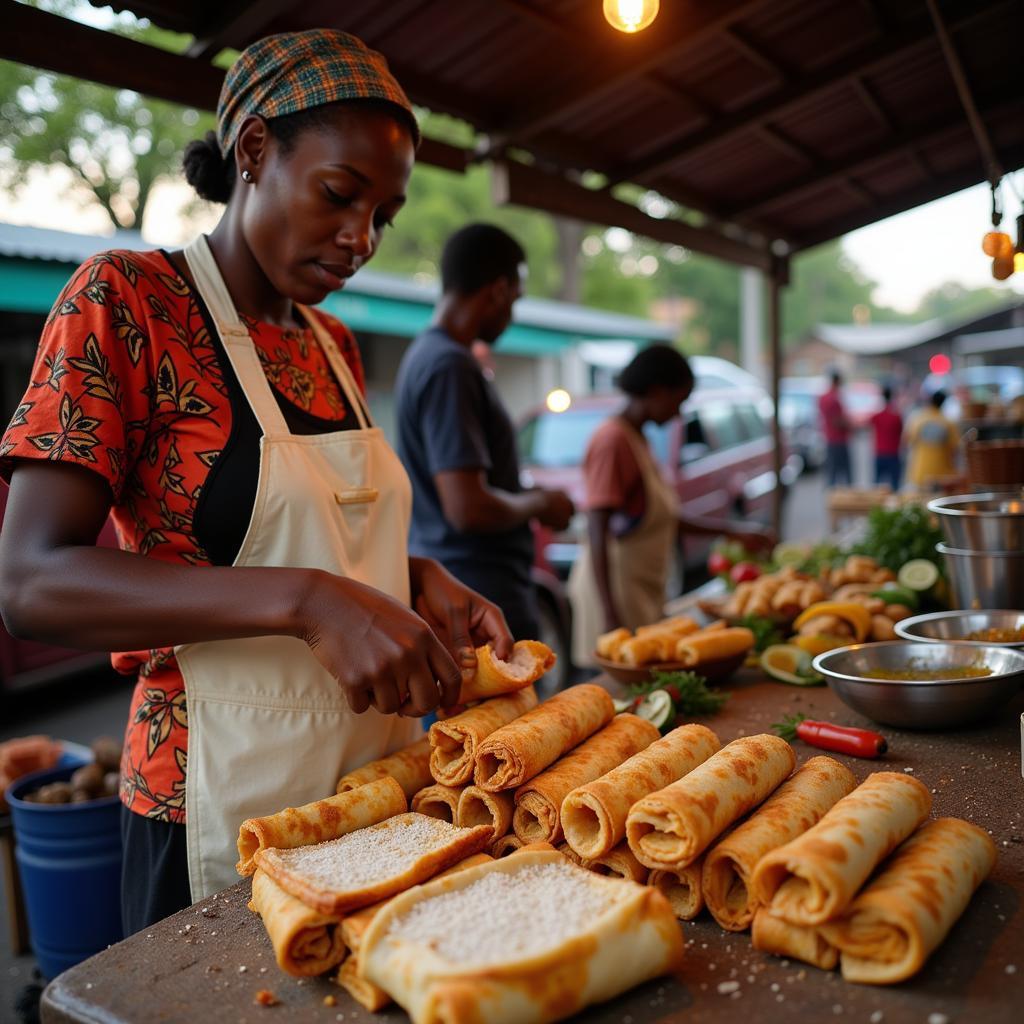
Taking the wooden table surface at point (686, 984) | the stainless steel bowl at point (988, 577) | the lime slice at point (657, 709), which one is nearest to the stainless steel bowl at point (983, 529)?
the stainless steel bowl at point (988, 577)

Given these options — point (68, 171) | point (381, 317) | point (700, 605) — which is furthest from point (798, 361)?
point (700, 605)

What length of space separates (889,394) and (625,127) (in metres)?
11.7

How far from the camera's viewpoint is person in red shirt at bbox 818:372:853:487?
18172 mm

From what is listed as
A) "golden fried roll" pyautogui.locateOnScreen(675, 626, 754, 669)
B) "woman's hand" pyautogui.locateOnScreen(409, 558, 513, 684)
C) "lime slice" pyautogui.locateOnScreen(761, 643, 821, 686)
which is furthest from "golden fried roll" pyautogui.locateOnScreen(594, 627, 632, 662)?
"woman's hand" pyautogui.locateOnScreen(409, 558, 513, 684)

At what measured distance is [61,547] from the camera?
162cm

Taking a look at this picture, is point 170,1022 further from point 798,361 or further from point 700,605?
point 798,361

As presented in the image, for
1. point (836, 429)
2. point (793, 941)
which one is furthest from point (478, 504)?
point (836, 429)

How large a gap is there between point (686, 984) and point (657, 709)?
127 cm

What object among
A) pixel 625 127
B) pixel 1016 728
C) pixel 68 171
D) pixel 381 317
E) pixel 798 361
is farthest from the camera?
pixel 798 361

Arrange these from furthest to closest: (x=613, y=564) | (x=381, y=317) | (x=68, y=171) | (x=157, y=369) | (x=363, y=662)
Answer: (x=68, y=171) → (x=381, y=317) → (x=613, y=564) → (x=157, y=369) → (x=363, y=662)

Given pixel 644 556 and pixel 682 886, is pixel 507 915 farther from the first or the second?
pixel 644 556

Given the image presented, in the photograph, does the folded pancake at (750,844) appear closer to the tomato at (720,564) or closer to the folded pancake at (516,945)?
the folded pancake at (516,945)

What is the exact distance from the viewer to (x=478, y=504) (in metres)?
3.74

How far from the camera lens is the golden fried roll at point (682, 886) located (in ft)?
5.33
